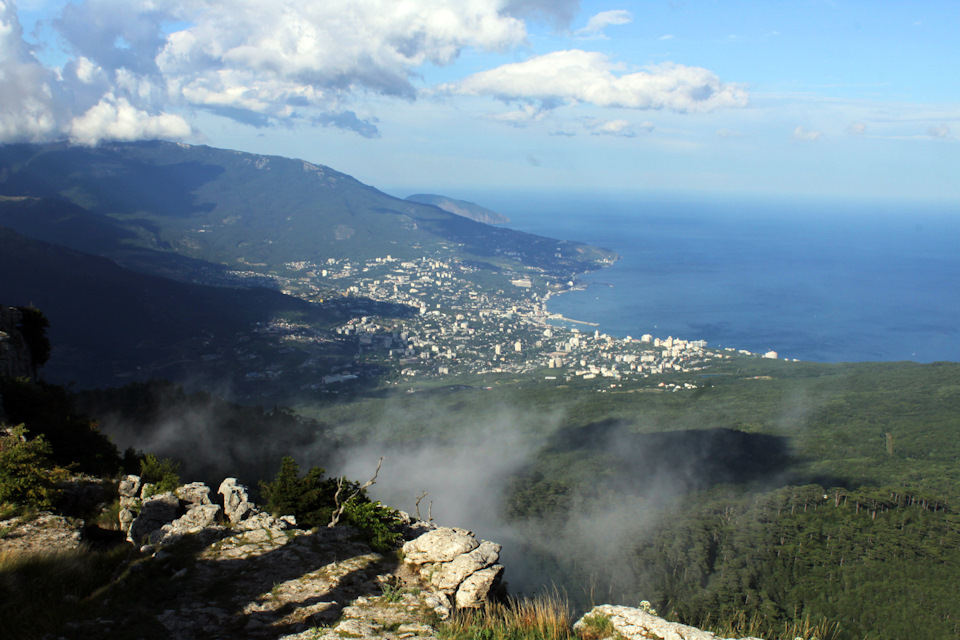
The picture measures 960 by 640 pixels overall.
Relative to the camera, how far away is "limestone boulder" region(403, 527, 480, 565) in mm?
10281

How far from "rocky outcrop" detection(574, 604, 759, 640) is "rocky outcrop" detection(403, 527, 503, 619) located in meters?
1.84

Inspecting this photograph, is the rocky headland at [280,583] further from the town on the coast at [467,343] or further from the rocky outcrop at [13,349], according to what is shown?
the town on the coast at [467,343]

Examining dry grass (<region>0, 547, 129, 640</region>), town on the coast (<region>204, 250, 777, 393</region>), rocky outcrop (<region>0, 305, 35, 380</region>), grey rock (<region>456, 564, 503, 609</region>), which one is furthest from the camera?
town on the coast (<region>204, 250, 777, 393</region>)

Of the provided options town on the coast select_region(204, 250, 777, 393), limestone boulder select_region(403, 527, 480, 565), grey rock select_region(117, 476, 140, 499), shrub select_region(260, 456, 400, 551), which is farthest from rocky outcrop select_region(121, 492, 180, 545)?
town on the coast select_region(204, 250, 777, 393)

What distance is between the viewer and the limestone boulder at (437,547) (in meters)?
10.3

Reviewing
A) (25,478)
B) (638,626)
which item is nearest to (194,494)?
(25,478)

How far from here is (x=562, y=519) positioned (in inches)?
1720

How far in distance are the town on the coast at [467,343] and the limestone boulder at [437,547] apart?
77.0 meters

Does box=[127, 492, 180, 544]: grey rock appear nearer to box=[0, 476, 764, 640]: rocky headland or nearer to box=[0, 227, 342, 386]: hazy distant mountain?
box=[0, 476, 764, 640]: rocky headland

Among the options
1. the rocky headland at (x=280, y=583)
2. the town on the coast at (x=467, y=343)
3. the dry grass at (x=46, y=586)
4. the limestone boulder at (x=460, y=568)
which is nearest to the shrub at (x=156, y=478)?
the rocky headland at (x=280, y=583)

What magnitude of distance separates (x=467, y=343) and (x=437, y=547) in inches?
4425

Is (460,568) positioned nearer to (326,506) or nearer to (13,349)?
(326,506)

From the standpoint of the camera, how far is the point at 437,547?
10430 millimetres

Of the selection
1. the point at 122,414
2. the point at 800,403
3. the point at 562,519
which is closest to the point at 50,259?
the point at 122,414
